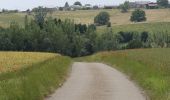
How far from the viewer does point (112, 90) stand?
24500 mm

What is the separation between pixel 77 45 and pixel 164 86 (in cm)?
10383

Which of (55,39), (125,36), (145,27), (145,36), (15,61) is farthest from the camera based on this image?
(145,27)

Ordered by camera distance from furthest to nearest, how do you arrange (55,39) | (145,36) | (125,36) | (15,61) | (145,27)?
(145,27) < (125,36) < (145,36) < (55,39) < (15,61)

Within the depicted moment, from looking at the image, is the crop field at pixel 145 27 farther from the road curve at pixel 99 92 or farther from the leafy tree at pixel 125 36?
the road curve at pixel 99 92

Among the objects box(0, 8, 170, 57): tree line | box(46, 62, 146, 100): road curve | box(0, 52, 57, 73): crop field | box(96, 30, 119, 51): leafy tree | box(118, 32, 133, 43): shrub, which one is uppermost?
box(46, 62, 146, 100): road curve

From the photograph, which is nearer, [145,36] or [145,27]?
[145,36]

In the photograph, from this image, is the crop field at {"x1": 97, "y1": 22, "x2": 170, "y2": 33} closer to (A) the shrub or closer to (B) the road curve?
(A) the shrub

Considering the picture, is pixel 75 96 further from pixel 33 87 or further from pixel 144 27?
pixel 144 27

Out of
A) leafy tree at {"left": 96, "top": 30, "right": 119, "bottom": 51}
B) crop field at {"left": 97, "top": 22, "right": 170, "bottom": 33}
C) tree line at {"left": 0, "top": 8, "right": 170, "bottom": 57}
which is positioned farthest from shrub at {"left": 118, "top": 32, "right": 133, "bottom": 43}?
leafy tree at {"left": 96, "top": 30, "right": 119, "bottom": 51}

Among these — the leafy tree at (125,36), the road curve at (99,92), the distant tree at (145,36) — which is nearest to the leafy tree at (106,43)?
the leafy tree at (125,36)

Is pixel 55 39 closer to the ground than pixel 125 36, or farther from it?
farther from it

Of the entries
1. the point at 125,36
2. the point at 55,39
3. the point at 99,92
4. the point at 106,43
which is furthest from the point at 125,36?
the point at 99,92

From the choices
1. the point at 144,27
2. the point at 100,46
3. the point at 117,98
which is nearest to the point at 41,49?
the point at 100,46

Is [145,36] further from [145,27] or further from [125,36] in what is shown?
[145,27]
